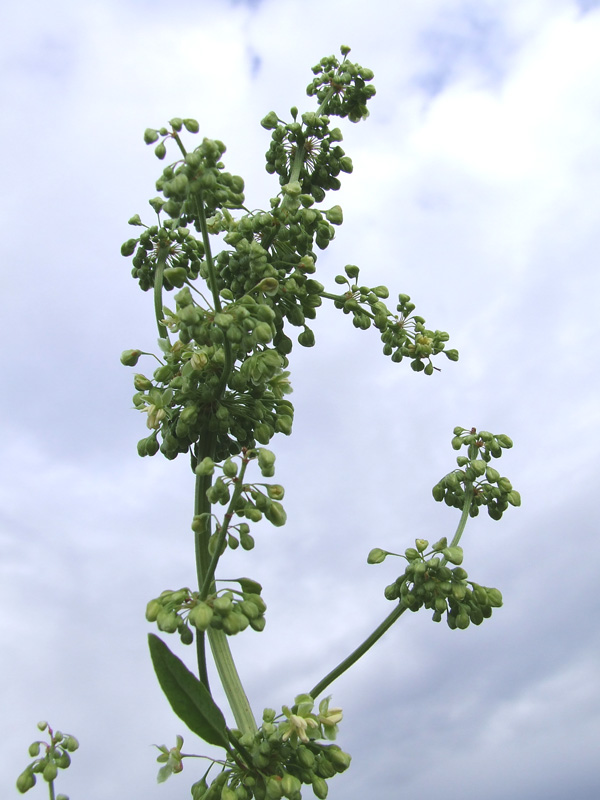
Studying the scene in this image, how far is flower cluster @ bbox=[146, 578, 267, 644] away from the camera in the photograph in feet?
12.2

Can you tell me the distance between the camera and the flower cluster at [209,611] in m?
3.72

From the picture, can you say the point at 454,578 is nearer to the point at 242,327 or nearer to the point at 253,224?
the point at 242,327

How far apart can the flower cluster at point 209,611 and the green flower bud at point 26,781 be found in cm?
170

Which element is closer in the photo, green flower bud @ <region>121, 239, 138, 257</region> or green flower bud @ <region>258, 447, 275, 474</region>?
green flower bud @ <region>258, 447, 275, 474</region>

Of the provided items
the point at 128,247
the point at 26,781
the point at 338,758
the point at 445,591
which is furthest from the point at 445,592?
the point at 128,247

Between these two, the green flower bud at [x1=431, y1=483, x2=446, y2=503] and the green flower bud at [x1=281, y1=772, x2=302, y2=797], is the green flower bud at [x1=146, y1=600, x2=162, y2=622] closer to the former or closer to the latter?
the green flower bud at [x1=281, y1=772, x2=302, y2=797]

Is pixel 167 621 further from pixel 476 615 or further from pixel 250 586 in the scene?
pixel 476 615

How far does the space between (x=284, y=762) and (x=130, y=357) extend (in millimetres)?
2616

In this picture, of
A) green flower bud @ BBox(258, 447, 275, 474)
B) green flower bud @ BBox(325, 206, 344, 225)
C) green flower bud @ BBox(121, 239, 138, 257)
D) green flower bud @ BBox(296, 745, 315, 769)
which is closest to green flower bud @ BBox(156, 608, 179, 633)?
green flower bud @ BBox(258, 447, 275, 474)

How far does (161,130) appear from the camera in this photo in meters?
3.95

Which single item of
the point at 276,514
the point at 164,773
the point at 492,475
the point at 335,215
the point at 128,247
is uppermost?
the point at 128,247

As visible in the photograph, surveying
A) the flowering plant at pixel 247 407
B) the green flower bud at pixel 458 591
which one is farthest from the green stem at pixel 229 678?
the green flower bud at pixel 458 591

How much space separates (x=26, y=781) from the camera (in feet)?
15.3

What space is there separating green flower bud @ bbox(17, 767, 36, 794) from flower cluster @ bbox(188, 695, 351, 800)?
1193 millimetres
